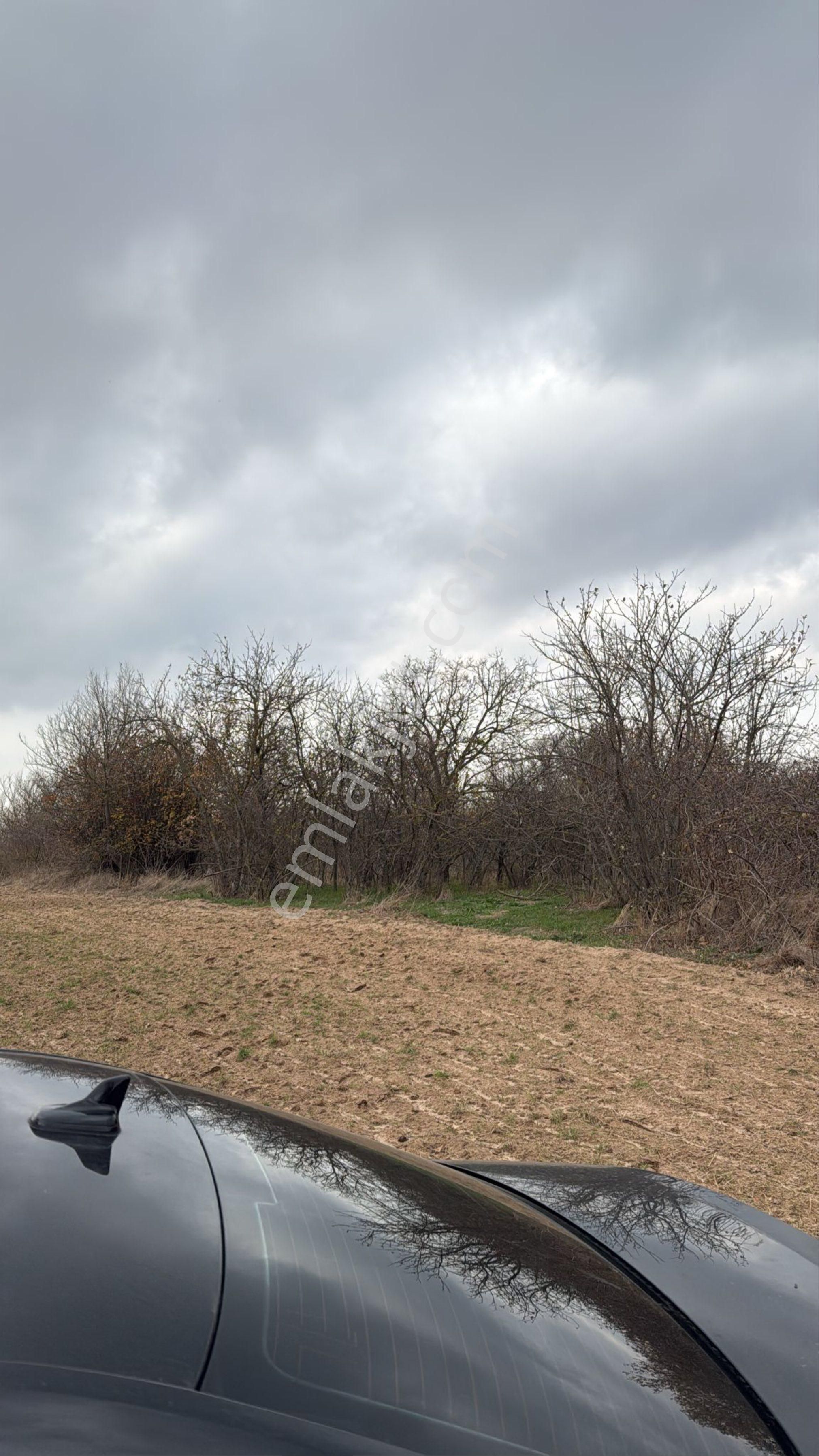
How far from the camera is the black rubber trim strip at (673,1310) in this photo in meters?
1.35

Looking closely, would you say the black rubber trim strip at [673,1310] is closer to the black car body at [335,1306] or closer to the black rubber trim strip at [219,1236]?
the black car body at [335,1306]

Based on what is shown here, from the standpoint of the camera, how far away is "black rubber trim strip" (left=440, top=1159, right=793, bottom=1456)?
1.35 metres

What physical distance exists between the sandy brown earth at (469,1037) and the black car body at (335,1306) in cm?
290

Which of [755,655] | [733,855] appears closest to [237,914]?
[733,855]

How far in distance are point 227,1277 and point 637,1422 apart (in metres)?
0.61

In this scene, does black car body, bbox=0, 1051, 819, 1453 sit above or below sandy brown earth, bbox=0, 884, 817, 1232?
above

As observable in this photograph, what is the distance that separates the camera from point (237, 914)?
14344 millimetres

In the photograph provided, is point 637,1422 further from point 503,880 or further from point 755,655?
point 503,880

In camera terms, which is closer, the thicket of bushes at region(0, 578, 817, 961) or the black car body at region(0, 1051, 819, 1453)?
the black car body at region(0, 1051, 819, 1453)

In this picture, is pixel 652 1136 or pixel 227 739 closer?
pixel 652 1136

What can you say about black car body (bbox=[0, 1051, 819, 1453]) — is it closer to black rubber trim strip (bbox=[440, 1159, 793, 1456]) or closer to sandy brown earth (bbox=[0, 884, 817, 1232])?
black rubber trim strip (bbox=[440, 1159, 793, 1456])

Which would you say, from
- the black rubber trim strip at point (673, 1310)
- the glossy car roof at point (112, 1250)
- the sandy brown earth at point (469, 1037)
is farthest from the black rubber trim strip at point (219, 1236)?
the sandy brown earth at point (469, 1037)

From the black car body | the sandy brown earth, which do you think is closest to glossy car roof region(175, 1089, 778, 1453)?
the black car body

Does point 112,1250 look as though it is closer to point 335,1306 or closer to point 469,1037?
point 335,1306
